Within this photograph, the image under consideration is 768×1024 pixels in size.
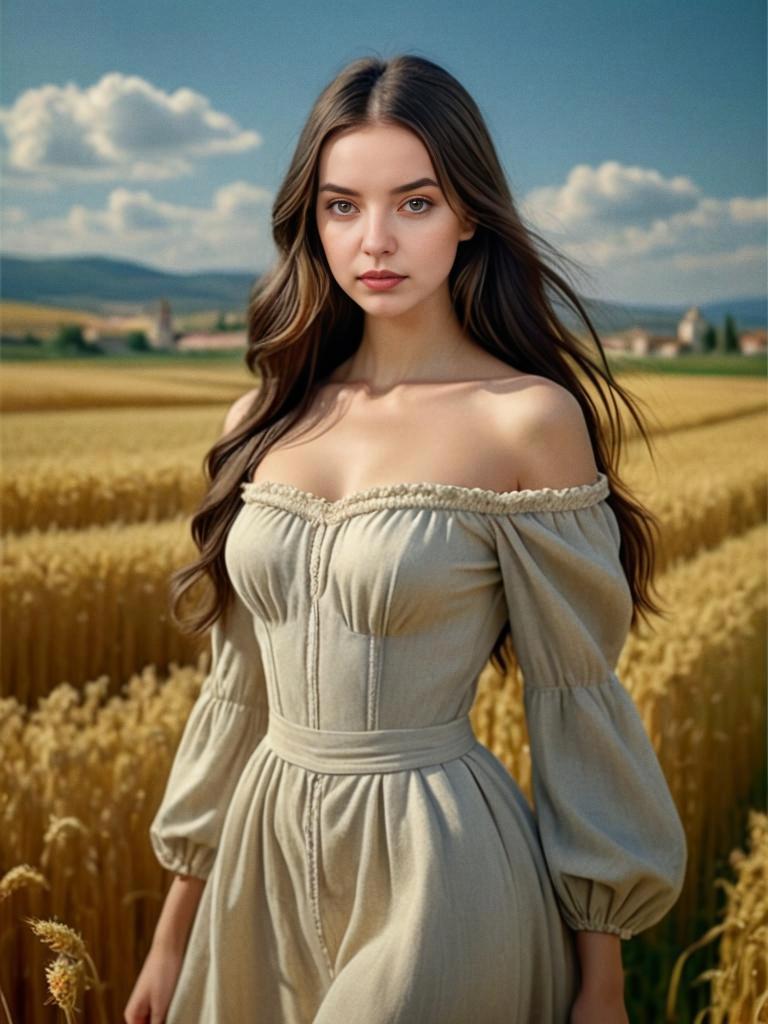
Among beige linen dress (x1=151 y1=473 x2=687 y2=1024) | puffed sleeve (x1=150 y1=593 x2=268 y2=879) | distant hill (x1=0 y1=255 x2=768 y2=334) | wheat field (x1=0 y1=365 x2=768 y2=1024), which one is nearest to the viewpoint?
beige linen dress (x1=151 y1=473 x2=687 y2=1024)

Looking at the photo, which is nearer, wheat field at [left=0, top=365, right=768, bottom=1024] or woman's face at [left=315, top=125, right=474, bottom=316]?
woman's face at [left=315, top=125, right=474, bottom=316]

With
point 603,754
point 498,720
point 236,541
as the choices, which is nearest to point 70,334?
point 498,720

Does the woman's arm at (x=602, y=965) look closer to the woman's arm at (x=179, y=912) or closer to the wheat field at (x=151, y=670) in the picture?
the wheat field at (x=151, y=670)

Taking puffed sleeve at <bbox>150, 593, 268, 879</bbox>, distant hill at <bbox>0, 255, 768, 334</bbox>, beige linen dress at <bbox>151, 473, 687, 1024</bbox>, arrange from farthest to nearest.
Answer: distant hill at <bbox>0, 255, 768, 334</bbox> → puffed sleeve at <bbox>150, 593, 268, 879</bbox> → beige linen dress at <bbox>151, 473, 687, 1024</bbox>

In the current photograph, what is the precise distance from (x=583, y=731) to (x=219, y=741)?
53 centimetres

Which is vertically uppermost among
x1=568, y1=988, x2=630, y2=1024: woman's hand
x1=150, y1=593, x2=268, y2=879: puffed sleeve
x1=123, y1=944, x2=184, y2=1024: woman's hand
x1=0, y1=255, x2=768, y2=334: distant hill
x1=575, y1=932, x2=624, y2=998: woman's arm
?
x1=0, y1=255, x2=768, y2=334: distant hill

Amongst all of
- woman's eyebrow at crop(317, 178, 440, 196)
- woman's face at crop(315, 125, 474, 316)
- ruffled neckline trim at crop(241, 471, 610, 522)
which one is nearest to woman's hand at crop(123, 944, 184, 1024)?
ruffled neckline trim at crop(241, 471, 610, 522)

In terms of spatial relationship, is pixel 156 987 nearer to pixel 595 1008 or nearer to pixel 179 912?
pixel 179 912

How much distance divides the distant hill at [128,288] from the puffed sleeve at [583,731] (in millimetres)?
2575

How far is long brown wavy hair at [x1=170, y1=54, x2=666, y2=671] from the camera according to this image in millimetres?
1452

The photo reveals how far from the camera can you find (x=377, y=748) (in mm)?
1405

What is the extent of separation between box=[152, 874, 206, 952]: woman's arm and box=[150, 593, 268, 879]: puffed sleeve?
0.03 m

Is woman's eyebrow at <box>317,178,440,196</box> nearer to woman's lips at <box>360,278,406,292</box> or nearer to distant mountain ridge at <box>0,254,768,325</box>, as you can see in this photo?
woman's lips at <box>360,278,406,292</box>

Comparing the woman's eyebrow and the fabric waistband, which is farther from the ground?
the woman's eyebrow
